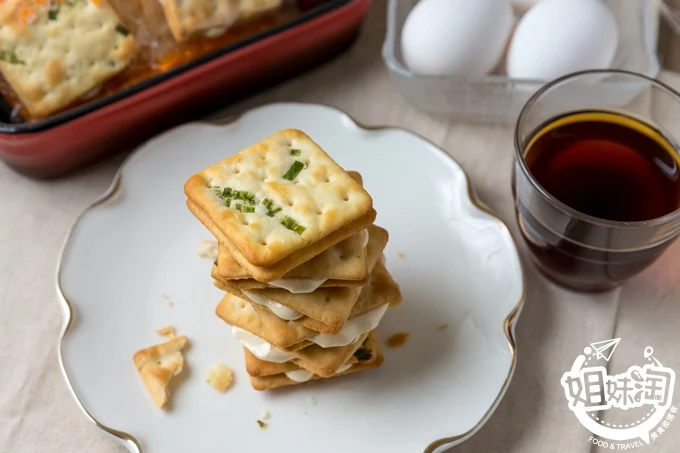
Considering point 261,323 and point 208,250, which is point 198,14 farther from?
point 261,323

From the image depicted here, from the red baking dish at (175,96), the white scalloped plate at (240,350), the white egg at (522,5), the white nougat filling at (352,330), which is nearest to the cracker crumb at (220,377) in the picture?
the white scalloped plate at (240,350)

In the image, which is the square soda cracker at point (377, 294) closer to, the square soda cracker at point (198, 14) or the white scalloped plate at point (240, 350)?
the white scalloped plate at point (240, 350)

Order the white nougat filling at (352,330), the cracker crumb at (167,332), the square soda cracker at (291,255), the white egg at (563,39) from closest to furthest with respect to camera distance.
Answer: the square soda cracker at (291,255), the white nougat filling at (352,330), the cracker crumb at (167,332), the white egg at (563,39)

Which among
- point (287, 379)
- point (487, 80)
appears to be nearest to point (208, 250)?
point (287, 379)

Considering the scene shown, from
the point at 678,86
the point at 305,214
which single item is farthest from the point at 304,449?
the point at 678,86

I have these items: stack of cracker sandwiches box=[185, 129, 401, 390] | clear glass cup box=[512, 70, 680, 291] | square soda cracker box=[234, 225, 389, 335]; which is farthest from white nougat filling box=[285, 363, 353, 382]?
clear glass cup box=[512, 70, 680, 291]

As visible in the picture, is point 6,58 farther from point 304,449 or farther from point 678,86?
point 678,86
